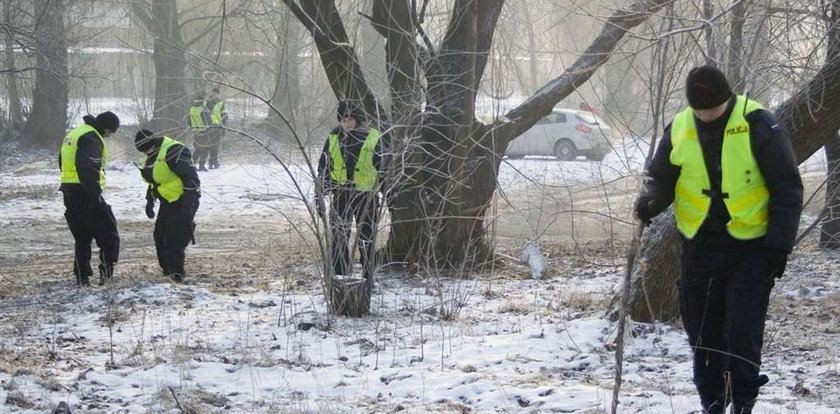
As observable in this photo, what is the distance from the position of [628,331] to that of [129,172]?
18.8 metres

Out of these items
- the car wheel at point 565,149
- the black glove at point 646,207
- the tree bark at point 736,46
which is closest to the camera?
the black glove at point 646,207

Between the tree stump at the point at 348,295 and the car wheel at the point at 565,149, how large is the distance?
65.5 feet

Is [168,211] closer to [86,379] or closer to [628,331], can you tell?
[86,379]

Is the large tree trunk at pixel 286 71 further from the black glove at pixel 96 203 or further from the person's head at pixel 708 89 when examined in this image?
the person's head at pixel 708 89

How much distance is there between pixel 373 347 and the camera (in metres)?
7.52

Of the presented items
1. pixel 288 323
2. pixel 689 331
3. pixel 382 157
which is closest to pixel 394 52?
pixel 382 157

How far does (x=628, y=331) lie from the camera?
746 cm

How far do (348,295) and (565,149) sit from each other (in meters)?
20.6

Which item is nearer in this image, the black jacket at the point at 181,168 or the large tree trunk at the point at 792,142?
the large tree trunk at the point at 792,142

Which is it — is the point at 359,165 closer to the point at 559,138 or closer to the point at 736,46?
the point at 736,46

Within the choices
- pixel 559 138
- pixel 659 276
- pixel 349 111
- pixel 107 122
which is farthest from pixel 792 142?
pixel 559 138

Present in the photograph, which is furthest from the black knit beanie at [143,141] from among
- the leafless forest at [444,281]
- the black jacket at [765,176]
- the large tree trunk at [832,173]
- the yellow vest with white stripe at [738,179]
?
the yellow vest with white stripe at [738,179]

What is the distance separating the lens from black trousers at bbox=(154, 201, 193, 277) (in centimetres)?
1048

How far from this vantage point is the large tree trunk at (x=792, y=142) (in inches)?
291
